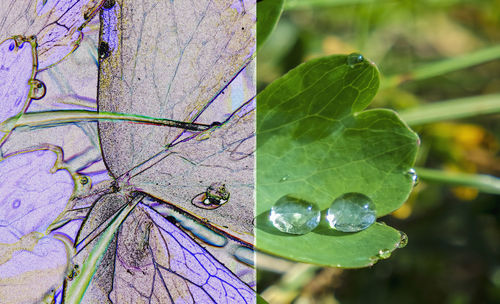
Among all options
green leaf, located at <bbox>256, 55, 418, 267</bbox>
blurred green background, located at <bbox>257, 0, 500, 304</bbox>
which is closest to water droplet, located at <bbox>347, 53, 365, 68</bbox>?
green leaf, located at <bbox>256, 55, 418, 267</bbox>

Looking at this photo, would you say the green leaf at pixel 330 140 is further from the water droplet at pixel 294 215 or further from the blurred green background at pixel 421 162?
the blurred green background at pixel 421 162

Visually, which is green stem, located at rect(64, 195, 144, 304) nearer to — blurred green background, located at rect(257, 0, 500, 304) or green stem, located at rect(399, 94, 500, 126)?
blurred green background, located at rect(257, 0, 500, 304)

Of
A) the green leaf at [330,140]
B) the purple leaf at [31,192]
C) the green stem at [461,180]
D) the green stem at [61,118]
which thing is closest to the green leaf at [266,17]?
the green leaf at [330,140]

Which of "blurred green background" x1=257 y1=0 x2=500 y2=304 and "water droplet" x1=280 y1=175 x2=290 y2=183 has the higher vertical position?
"water droplet" x1=280 y1=175 x2=290 y2=183

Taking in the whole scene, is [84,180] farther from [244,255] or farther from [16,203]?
[244,255]

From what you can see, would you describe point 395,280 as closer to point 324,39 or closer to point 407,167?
point 407,167

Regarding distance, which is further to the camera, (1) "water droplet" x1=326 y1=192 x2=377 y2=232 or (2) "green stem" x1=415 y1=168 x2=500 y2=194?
(2) "green stem" x1=415 y1=168 x2=500 y2=194

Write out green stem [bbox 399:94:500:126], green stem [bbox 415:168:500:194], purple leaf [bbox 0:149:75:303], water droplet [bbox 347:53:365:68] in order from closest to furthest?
purple leaf [bbox 0:149:75:303], water droplet [bbox 347:53:365:68], green stem [bbox 415:168:500:194], green stem [bbox 399:94:500:126]

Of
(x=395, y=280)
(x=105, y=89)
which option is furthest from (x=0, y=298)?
(x=395, y=280)
